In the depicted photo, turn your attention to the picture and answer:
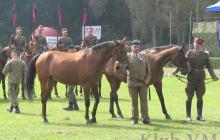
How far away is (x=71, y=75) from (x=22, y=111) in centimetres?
325

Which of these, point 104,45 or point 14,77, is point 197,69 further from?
point 14,77

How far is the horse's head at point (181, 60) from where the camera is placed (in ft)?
46.0

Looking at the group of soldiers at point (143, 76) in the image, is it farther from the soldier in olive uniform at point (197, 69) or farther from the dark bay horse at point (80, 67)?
the dark bay horse at point (80, 67)

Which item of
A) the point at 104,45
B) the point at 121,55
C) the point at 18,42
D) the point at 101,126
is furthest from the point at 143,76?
the point at 18,42

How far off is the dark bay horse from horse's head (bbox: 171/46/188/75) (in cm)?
177

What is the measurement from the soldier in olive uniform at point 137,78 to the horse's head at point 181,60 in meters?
1.14

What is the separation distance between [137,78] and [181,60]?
154 cm

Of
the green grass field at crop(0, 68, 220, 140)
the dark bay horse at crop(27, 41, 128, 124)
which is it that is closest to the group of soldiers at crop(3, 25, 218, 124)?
the green grass field at crop(0, 68, 220, 140)

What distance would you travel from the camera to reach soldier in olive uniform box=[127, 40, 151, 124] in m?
13.2

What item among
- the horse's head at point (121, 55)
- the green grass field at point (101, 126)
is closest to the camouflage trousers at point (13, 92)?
the green grass field at point (101, 126)

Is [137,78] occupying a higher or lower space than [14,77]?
higher

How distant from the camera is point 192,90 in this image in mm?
14094

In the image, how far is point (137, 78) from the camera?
13.2 metres

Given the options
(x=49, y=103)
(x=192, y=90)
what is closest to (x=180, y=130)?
(x=192, y=90)
